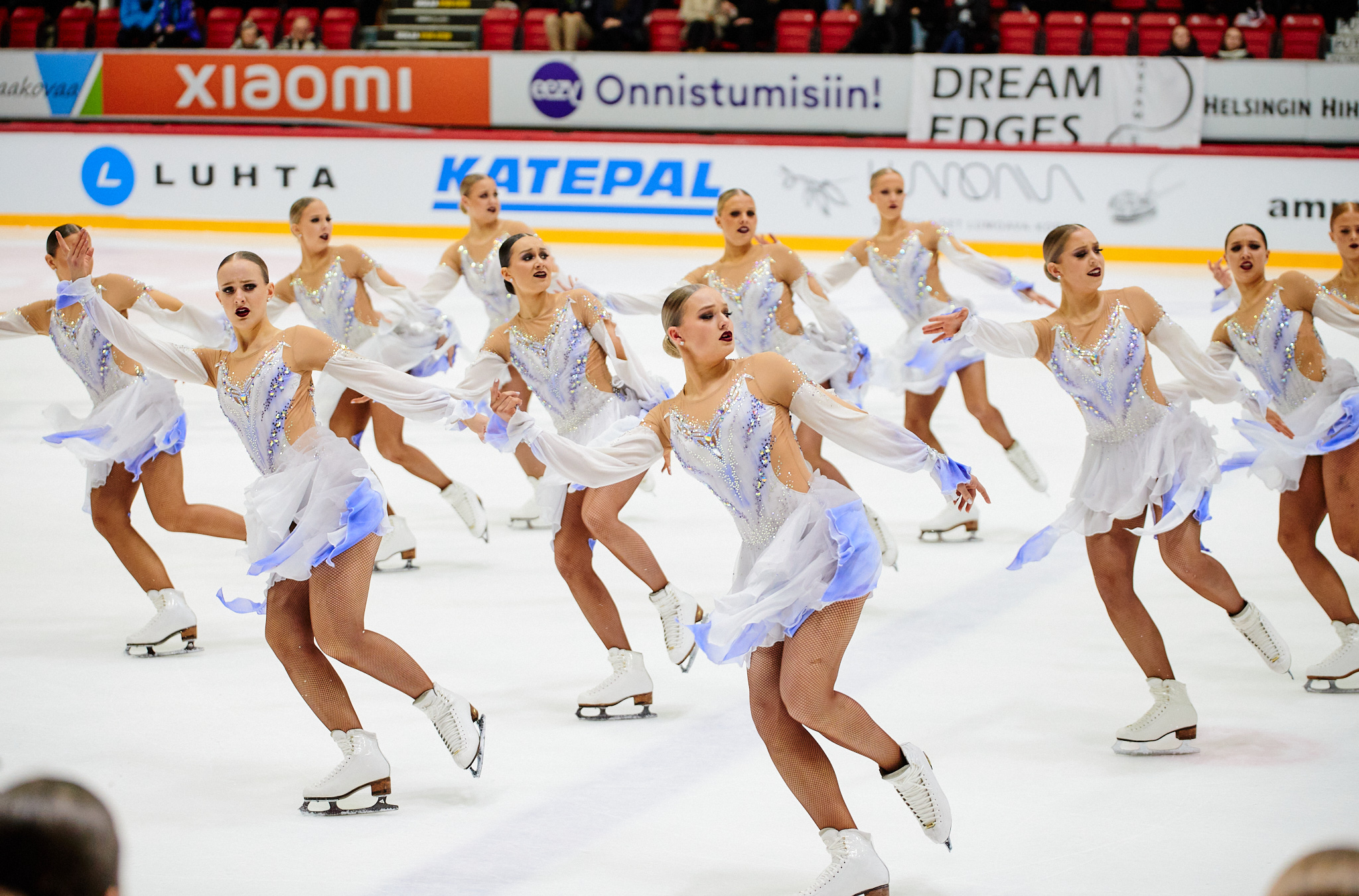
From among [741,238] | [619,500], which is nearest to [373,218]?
[741,238]

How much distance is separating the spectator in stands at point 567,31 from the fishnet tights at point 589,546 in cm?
1293

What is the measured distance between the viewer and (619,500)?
518cm

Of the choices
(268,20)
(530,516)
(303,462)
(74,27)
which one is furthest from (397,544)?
(74,27)

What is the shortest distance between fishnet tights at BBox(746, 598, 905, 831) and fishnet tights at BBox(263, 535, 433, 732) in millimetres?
1166

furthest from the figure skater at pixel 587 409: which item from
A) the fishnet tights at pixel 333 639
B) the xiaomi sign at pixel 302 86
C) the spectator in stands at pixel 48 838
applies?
the xiaomi sign at pixel 302 86

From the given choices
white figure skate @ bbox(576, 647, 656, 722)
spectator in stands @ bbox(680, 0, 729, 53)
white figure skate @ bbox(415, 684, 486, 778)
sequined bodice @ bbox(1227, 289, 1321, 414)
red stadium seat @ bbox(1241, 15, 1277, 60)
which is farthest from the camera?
spectator in stands @ bbox(680, 0, 729, 53)

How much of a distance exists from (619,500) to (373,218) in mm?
11410

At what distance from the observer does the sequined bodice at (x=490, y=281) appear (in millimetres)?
7566

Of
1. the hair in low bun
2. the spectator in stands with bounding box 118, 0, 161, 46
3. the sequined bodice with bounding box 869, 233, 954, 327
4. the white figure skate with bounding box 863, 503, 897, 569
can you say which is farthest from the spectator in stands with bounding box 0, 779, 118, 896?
the spectator in stands with bounding box 118, 0, 161, 46

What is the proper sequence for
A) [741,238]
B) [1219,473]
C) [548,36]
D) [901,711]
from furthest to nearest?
[548,36] → [741,238] → [901,711] → [1219,473]

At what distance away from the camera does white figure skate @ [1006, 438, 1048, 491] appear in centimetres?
766

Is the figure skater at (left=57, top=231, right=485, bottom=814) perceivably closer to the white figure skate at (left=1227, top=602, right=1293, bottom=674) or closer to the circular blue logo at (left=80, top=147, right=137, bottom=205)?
the white figure skate at (left=1227, top=602, right=1293, bottom=674)

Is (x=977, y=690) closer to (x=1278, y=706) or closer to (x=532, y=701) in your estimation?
(x=1278, y=706)

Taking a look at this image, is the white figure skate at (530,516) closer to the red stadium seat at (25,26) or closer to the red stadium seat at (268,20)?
the red stadium seat at (268,20)
